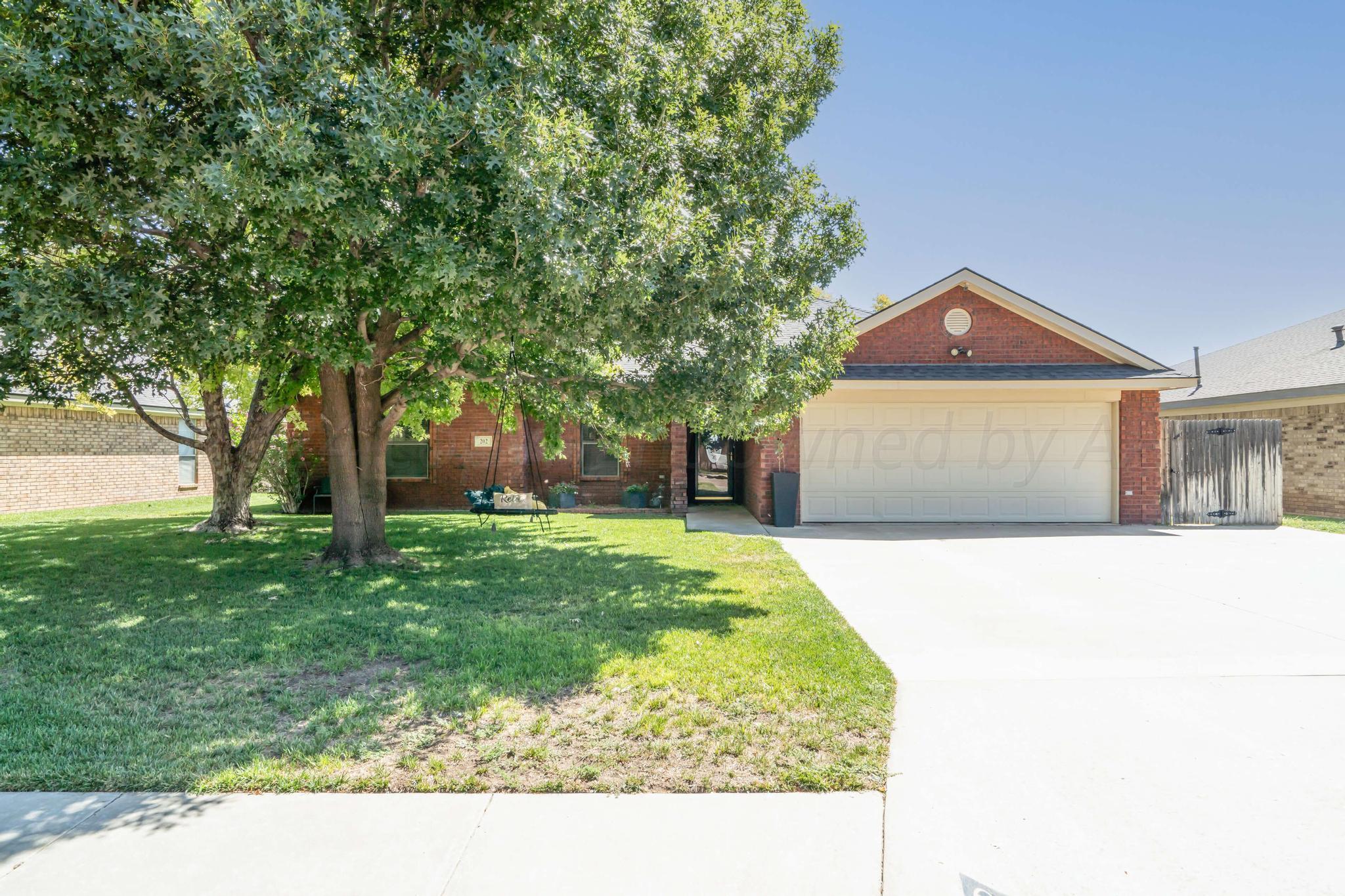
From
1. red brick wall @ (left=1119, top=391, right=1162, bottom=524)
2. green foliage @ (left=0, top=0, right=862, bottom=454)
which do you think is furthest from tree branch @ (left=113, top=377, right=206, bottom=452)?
red brick wall @ (left=1119, top=391, right=1162, bottom=524)

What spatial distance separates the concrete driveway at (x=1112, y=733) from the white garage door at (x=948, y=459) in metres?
5.66

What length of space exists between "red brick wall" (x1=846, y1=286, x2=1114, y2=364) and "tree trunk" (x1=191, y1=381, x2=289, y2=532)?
10979 millimetres

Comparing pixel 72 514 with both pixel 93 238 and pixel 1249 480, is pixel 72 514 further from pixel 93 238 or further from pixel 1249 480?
pixel 1249 480

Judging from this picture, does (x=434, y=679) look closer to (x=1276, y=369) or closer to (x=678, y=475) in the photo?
(x=678, y=475)

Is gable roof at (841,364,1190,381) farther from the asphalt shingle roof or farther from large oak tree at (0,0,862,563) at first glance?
large oak tree at (0,0,862,563)

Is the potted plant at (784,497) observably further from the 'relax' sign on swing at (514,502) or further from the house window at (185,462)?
the house window at (185,462)

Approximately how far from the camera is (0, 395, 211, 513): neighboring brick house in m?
15.3

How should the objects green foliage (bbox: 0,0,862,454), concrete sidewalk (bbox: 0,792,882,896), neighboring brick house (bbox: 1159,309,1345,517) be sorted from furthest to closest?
neighboring brick house (bbox: 1159,309,1345,517), green foliage (bbox: 0,0,862,454), concrete sidewalk (bbox: 0,792,882,896)

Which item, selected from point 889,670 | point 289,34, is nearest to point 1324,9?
point 889,670

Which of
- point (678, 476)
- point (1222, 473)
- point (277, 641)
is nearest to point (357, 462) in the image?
point (277, 641)

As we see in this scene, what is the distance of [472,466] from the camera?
16656mm

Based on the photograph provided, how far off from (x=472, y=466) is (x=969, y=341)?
37.3 ft

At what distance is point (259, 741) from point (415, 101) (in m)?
4.58

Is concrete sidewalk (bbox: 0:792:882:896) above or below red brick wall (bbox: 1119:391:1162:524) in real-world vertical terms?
below
